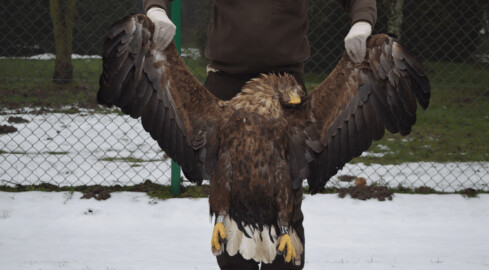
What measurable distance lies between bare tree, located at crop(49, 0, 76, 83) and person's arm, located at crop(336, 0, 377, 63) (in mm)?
5873

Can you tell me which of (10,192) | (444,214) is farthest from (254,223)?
(10,192)

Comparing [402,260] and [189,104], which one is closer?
[189,104]

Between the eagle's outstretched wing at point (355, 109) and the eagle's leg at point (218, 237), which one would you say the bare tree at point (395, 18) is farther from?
the eagle's leg at point (218, 237)

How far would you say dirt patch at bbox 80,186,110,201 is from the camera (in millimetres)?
4934

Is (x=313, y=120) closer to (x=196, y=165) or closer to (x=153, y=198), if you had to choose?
(x=196, y=165)

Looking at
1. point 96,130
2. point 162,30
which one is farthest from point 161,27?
point 96,130

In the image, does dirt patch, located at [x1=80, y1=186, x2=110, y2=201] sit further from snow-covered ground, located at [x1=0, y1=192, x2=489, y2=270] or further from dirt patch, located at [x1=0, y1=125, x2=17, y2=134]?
dirt patch, located at [x1=0, y1=125, x2=17, y2=134]

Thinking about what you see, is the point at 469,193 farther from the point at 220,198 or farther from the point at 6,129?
the point at 6,129

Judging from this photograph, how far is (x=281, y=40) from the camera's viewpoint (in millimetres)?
2619

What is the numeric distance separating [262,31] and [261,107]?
403 millimetres

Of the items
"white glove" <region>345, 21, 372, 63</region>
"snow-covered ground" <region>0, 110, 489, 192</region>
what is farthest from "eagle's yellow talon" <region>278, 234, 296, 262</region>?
"snow-covered ground" <region>0, 110, 489, 192</region>

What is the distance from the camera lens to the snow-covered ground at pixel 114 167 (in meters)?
5.52

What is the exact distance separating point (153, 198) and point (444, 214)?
111 inches

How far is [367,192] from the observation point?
5.18 m
